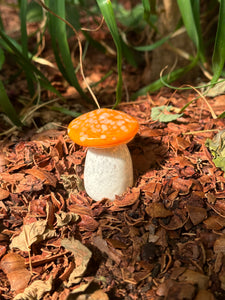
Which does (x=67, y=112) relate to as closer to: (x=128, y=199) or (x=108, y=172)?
(x=108, y=172)

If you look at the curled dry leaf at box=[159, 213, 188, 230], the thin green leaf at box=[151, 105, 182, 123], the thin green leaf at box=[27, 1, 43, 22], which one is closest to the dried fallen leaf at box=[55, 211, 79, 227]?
the curled dry leaf at box=[159, 213, 188, 230]

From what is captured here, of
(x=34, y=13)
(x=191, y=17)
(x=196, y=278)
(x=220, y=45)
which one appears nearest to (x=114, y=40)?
(x=191, y=17)

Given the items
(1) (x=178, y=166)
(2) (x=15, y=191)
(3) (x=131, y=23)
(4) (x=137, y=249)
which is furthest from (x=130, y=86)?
(4) (x=137, y=249)

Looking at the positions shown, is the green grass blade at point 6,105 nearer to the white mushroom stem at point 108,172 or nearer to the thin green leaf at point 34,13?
the white mushroom stem at point 108,172

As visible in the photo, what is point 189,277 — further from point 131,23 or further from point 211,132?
point 131,23

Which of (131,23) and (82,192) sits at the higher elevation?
(131,23)

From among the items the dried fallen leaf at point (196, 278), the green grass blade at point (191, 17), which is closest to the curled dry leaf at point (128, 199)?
the dried fallen leaf at point (196, 278)
